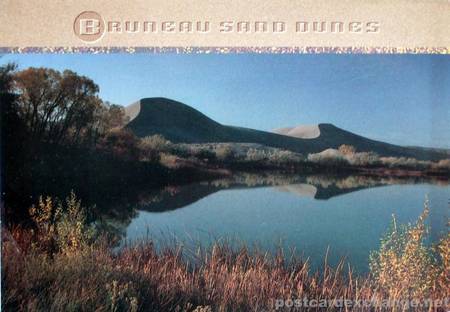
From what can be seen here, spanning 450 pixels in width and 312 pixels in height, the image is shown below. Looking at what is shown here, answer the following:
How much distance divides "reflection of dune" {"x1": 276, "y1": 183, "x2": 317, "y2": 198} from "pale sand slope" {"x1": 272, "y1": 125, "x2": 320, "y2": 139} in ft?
1.07

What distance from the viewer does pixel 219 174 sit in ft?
11.5

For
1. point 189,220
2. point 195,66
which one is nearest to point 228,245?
point 189,220

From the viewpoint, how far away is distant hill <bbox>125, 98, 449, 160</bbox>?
3432 mm

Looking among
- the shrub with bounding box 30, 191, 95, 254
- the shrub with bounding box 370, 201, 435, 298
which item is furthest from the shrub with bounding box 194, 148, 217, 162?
the shrub with bounding box 370, 201, 435, 298

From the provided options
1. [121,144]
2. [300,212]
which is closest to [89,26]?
[121,144]

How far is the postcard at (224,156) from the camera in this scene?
3340 millimetres

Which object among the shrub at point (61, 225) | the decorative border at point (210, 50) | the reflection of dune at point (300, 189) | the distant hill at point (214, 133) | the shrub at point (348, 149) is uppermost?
the decorative border at point (210, 50)

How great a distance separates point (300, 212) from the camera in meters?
3.41

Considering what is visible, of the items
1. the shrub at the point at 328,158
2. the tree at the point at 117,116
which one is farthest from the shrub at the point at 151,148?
the shrub at the point at 328,158

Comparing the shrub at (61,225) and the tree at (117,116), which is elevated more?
the tree at (117,116)

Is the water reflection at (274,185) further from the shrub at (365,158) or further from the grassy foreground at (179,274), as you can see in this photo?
the grassy foreground at (179,274)

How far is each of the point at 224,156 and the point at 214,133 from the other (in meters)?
0.17

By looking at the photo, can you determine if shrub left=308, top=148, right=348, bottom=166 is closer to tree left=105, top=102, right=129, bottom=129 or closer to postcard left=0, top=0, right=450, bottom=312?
postcard left=0, top=0, right=450, bottom=312

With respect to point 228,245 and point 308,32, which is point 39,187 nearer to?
point 228,245
